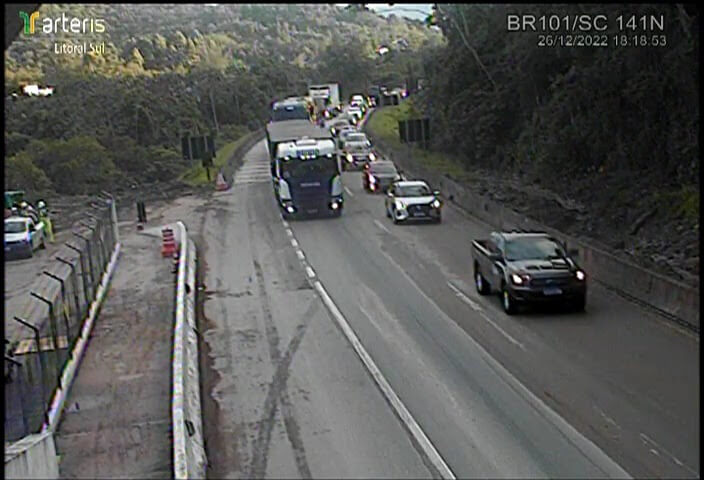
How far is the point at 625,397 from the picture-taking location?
570 inches

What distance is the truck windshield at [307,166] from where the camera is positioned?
3797 cm

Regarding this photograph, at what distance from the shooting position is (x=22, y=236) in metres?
35.3

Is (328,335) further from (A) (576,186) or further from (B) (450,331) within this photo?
(A) (576,186)

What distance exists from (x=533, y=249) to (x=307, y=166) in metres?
17.9

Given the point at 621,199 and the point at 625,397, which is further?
the point at 621,199

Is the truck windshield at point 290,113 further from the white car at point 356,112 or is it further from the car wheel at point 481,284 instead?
the white car at point 356,112

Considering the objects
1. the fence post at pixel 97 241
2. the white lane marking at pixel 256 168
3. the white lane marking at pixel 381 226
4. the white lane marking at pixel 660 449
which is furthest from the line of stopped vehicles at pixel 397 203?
the fence post at pixel 97 241

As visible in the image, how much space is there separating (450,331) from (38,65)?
2158cm

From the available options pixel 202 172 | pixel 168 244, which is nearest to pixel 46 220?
pixel 168 244

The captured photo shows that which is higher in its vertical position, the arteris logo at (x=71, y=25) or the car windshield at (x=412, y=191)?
the arteris logo at (x=71, y=25)

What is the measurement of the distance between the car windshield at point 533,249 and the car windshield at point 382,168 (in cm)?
2640

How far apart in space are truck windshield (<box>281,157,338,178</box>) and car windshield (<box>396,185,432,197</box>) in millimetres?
2786

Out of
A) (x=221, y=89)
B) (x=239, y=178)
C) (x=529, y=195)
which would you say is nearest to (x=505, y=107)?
(x=529, y=195)

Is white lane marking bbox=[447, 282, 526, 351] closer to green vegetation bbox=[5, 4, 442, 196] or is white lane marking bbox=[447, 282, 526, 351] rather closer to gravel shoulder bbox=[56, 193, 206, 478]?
gravel shoulder bbox=[56, 193, 206, 478]
